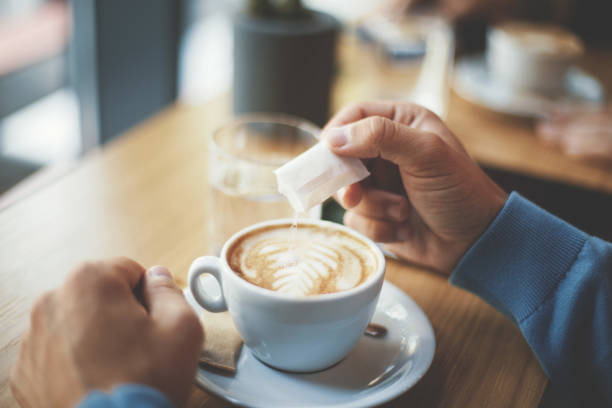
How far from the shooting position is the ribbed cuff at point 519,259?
0.80 m

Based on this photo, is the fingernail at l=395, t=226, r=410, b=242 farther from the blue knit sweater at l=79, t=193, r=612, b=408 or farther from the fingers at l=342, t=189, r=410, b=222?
the blue knit sweater at l=79, t=193, r=612, b=408

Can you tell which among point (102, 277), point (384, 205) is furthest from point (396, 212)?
point (102, 277)

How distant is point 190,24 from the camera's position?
→ 321cm

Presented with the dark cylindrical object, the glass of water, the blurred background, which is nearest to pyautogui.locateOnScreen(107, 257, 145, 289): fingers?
the glass of water

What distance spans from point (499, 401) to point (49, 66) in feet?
10.2

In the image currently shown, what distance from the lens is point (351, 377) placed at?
665 millimetres

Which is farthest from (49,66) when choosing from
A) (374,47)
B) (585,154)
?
(585,154)

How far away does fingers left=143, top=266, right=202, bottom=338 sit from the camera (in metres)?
0.56

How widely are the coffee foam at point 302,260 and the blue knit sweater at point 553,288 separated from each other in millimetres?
206

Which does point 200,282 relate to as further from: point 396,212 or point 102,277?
point 396,212

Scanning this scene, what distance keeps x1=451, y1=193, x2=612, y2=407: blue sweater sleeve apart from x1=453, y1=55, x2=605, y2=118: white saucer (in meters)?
0.76

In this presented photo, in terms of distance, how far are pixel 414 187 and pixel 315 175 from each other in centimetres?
21

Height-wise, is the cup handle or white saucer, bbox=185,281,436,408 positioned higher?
the cup handle

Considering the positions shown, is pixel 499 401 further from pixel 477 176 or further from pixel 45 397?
pixel 45 397
